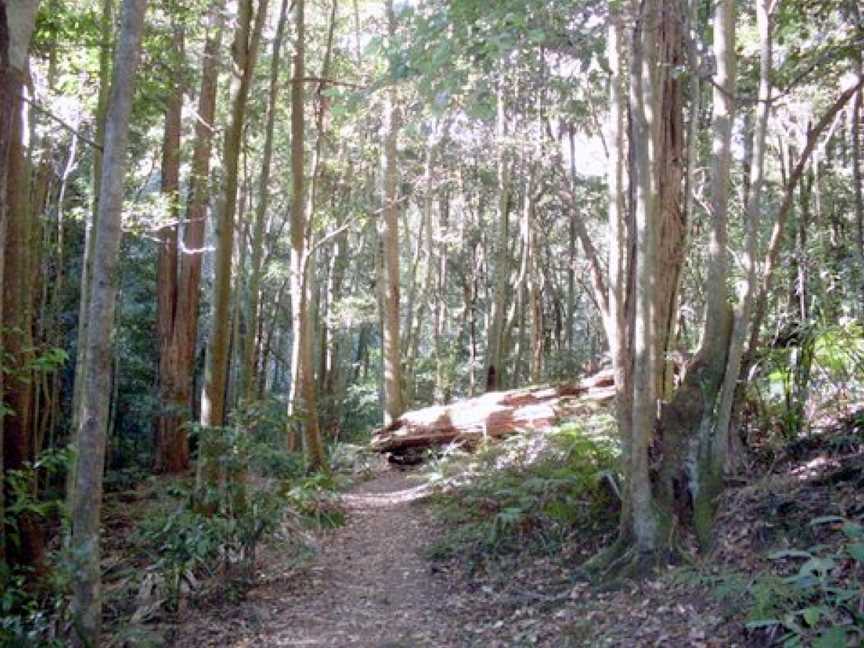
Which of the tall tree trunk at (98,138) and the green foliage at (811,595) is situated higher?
the tall tree trunk at (98,138)

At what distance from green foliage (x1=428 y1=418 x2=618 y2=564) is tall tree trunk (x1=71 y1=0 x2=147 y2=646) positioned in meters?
3.77

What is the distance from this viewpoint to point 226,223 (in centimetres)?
907

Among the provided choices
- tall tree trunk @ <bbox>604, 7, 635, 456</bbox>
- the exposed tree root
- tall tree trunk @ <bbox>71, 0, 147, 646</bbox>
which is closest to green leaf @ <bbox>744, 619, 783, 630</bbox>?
the exposed tree root

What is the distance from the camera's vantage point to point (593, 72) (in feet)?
27.5

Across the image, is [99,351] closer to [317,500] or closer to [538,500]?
[538,500]

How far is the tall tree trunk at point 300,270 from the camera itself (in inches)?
483

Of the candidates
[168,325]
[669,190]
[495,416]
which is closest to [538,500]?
[669,190]

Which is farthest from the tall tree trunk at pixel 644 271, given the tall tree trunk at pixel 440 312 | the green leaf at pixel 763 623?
the tall tree trunk at pixel 440 312

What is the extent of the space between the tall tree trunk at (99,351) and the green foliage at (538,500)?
12.4 ft

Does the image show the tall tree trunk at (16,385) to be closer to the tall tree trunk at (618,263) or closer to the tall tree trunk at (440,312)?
the tall tree trunk at (618,263)

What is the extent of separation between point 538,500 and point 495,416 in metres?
5.97

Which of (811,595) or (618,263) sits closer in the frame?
(811,595)

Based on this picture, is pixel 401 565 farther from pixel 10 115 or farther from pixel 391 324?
pixel 391 324

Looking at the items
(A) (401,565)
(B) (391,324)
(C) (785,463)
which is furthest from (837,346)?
(B) (391,324)
